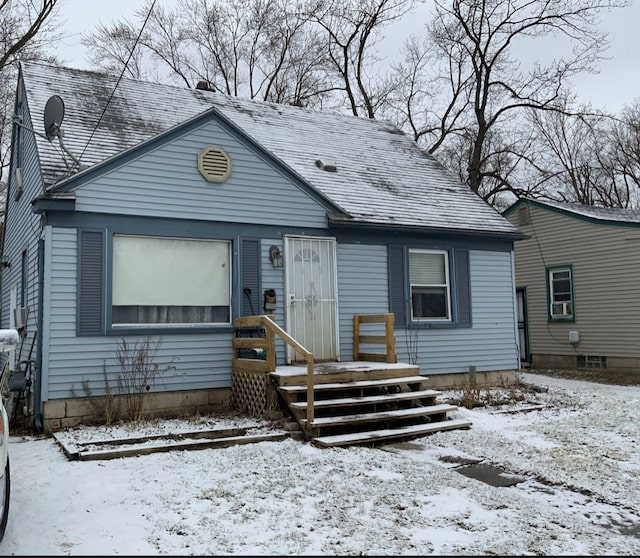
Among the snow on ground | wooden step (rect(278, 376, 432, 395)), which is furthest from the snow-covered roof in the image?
the snow on ground

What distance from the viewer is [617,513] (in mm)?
4645

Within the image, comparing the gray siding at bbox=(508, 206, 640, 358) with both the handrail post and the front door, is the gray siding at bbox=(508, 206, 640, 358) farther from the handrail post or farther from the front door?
the handrail post

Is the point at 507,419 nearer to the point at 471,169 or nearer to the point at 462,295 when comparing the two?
the point at 462,295

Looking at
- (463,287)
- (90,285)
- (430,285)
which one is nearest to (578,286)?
(463,287)

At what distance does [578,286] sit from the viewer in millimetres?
15680

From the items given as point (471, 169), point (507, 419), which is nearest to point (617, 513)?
point (507, 419)

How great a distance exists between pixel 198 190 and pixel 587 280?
10973mm

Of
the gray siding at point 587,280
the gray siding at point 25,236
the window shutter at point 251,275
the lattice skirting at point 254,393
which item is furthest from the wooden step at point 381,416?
the gray siding at point 587,280

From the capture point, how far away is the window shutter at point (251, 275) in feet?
29.3

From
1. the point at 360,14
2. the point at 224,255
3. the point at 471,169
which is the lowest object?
the point at 224,255

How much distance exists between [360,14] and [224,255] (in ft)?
59.3

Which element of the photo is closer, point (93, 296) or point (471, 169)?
point (93, 296)

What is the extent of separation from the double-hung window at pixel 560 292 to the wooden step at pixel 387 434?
923cm

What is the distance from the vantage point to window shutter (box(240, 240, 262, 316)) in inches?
351
